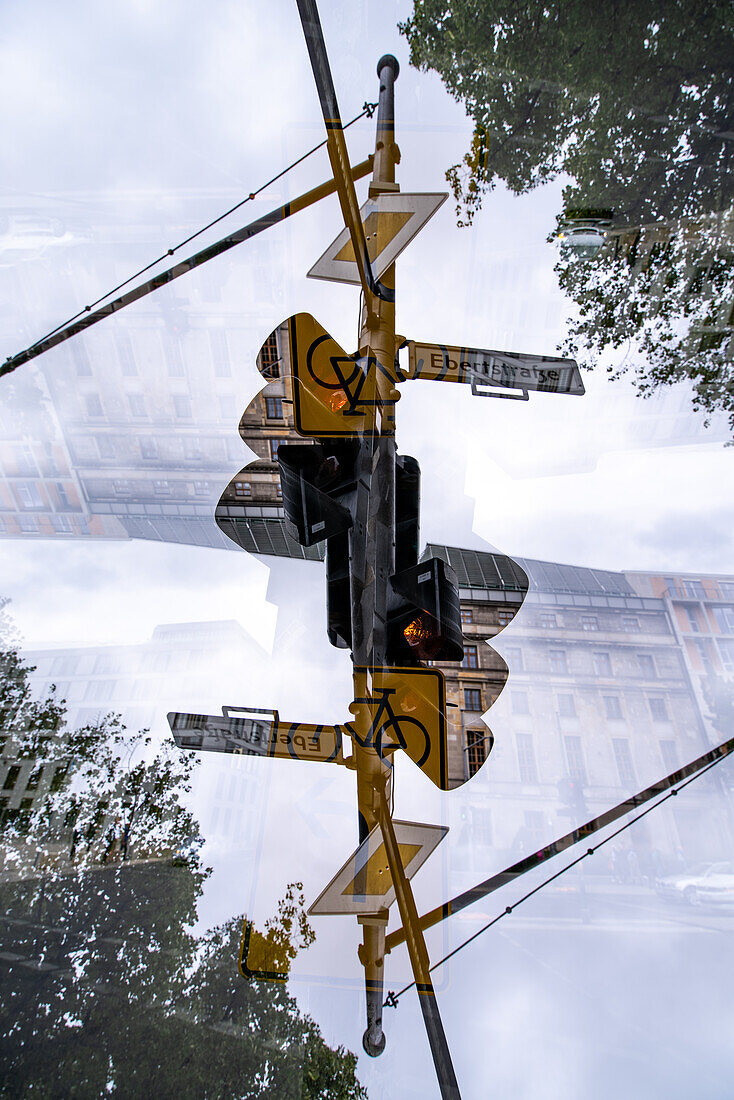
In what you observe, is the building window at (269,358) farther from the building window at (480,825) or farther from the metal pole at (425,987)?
the building window at (480,825)

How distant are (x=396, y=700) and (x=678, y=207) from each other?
554cm

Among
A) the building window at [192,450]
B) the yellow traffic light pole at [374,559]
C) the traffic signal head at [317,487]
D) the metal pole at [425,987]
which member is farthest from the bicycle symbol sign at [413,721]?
the building window at [192,450]

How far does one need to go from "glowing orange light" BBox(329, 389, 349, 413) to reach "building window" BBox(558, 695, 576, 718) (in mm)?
5621

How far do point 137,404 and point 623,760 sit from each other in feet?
22.8

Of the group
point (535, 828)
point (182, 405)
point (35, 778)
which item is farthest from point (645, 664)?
point (35, 778)

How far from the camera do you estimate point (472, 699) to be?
150 inches

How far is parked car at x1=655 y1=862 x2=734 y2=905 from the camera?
4938 mm

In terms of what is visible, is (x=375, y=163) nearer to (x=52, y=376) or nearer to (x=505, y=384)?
(x=505, y=384)

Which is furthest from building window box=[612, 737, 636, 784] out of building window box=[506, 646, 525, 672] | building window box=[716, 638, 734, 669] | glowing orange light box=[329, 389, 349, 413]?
glowing orange light box=[329, 389, 349, 413]

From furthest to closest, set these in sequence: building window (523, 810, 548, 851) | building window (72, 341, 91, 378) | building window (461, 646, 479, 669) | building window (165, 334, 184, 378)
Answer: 1. building window (523, 810, 548, 851)
2. building window (165, 334, 184, 378)
3. building window (72, 341, 91, 378)
4. building window (461, 646, 479, 669)

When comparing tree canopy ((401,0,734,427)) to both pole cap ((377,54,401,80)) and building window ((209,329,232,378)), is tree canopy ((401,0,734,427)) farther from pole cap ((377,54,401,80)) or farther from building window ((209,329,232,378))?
building window ((209,329,232,378))

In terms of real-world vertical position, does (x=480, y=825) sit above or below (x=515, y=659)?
below

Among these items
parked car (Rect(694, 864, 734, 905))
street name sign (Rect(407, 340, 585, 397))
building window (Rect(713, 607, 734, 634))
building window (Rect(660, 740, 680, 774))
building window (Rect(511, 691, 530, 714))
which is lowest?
parked car (Rect(694, 864, 734, 905))

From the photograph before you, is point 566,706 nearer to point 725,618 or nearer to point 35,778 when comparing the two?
point 725,618
